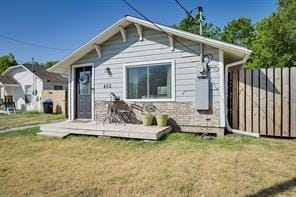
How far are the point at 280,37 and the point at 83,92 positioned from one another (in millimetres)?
17018

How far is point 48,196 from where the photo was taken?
3746 mm

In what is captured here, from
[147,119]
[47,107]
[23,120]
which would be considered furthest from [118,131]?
[47,107]

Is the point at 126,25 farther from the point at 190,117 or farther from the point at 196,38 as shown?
the point at 190,117

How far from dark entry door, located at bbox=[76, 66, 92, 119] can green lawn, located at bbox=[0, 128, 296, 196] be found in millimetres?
3204

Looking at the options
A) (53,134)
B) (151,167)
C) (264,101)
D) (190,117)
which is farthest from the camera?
(53,134)

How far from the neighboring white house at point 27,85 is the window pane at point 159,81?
609 inches

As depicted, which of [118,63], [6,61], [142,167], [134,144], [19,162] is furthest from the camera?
[6,61]

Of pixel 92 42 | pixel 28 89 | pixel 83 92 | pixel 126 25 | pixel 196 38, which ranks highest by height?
pixel 126 25

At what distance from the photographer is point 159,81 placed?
8.64m

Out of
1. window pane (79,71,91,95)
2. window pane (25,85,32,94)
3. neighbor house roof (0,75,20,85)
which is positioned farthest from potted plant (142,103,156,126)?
neighbor house roof (0,75,20,85)

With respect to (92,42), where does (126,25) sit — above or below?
above

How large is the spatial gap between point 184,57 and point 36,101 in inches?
698

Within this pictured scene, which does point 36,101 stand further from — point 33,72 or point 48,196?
point 48,196

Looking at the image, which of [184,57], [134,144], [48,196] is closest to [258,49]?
[184,57]
